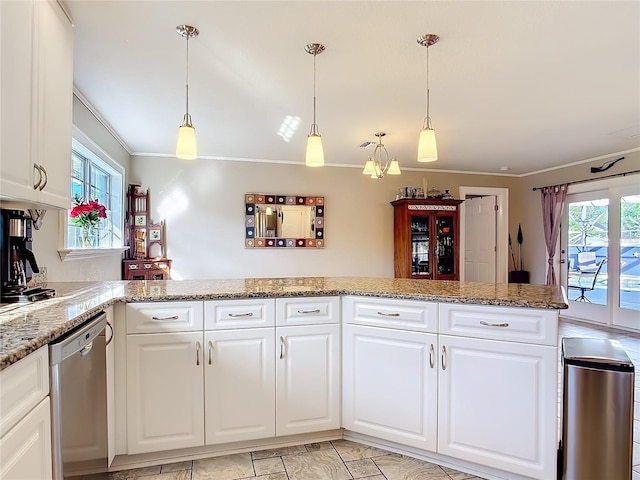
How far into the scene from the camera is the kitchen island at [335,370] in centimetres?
179

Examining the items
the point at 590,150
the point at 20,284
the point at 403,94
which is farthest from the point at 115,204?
the point at 590,150

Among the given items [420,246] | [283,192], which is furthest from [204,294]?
[420,246]

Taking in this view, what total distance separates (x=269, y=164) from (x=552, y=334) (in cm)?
422

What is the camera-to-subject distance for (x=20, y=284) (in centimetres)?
187

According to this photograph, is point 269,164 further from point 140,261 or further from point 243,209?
point 140,261

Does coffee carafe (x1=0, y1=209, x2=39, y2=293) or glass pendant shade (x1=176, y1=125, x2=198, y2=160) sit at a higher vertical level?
glass pendant shade (x1=176, y1=125, x2=198, y2=160)

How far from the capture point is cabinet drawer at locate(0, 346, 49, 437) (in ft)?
3.13

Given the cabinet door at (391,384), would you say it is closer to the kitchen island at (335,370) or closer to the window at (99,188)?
the kitchen island at (335,370)

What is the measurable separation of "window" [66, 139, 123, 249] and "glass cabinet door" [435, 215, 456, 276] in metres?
4.17

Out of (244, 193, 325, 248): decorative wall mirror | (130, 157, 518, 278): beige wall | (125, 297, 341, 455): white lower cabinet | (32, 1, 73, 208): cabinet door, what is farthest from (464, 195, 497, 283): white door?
(32, 1, 73, 208): cabinet door

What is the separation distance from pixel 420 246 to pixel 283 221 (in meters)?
2.00

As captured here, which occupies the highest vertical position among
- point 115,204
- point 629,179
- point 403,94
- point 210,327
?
point 403,94

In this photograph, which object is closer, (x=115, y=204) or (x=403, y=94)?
(x=403, y=94)

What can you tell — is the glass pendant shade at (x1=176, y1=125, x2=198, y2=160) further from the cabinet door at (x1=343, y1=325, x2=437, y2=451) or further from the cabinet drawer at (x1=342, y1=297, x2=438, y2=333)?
the cabinet door at (x1=343, y1=325, x2=437, y2=451)
